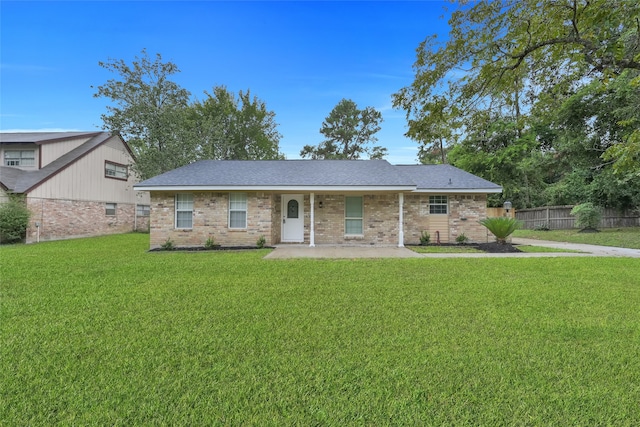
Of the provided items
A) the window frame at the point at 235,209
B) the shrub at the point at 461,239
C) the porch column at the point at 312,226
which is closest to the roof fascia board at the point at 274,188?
the porch column at the point at 312,226

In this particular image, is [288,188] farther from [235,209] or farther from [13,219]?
[13,219]

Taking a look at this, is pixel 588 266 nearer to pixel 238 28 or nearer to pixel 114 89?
pixel 238 28

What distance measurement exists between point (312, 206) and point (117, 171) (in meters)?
15.3

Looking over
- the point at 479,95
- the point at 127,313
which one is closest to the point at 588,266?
the point at 479,95

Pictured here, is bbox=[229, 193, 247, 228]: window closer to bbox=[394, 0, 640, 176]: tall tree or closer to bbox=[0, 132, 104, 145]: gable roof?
bbox=[394, 0, 640, 176]: tall tree

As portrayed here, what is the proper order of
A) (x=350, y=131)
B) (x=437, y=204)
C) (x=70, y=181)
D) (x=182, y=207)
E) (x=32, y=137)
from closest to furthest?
(x=182, y=207) < (x=437, y=204) < (x=70, y=181) < (x=32, y=137) < (x=350, y=131)

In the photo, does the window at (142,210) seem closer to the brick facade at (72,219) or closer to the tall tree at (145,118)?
the brick facade at (72,219)

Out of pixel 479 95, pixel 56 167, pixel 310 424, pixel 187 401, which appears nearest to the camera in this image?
pixel 310 424

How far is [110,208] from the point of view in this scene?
61.8 feet

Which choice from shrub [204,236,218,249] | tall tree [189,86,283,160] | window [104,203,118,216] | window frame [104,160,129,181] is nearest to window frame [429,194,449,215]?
shrub [204,236,218,249]

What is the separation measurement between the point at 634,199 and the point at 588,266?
14916mm

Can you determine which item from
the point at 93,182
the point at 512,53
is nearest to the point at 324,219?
the point at 512,53

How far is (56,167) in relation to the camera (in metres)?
16.1

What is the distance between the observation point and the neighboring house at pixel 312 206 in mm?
11297
